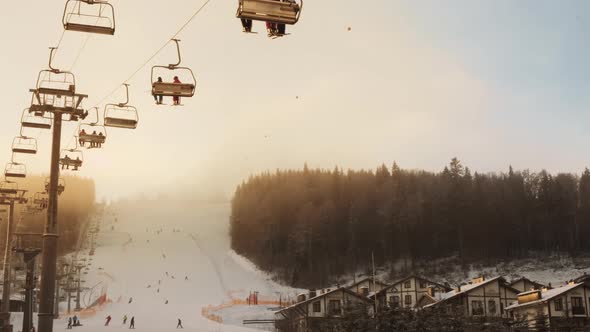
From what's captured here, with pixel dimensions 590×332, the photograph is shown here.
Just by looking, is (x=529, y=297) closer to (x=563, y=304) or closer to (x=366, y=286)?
(x=563, y=304)

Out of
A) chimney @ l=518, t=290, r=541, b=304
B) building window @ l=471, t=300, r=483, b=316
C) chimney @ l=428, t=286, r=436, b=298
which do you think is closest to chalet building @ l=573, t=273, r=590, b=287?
chimney @ l=518, t=290, r=541, b=304

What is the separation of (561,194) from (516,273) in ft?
84.3

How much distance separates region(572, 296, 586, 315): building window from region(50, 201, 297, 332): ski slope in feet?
79.9

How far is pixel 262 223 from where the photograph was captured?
117750 millimetres

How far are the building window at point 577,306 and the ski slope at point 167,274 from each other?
24.4 meters

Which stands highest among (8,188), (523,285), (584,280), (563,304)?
(8,188)

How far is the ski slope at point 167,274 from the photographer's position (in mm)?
Answer: 63812

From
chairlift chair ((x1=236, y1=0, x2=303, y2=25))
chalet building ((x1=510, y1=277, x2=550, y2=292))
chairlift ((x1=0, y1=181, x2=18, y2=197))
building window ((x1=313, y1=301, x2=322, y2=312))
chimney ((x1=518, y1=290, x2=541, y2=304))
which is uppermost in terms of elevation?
chairlift ((x1=0, y1=181, x2=18, y2=197))

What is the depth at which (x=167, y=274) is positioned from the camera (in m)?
98.3

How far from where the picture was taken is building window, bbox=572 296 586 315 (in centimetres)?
4756

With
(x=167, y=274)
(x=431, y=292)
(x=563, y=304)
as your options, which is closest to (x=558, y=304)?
Answer: (x=563, y=304)

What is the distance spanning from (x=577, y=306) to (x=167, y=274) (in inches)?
2548

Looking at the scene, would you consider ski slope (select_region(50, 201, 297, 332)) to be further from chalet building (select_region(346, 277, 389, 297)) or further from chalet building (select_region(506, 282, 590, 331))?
chalet building (select_region(506, 282, 590, 331))

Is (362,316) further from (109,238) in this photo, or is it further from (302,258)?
(109,238)
